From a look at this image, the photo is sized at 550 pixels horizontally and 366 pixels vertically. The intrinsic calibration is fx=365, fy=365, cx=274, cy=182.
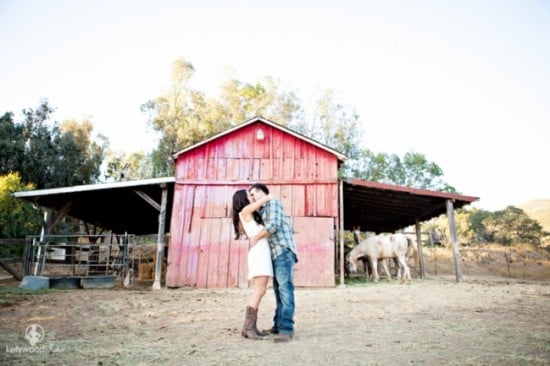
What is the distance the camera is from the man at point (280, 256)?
13.1 ft

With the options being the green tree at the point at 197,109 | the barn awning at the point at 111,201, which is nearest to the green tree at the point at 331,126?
the green tree at the point at 197,109

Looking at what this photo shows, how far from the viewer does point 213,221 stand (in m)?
11.3

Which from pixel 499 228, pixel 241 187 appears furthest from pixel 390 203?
pixel 499 228

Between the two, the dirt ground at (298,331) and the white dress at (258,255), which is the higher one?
the white dress at (258,255)

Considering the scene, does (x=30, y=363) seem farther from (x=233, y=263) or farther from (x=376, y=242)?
(x=376, y=242)

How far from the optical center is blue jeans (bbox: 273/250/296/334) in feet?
13.1

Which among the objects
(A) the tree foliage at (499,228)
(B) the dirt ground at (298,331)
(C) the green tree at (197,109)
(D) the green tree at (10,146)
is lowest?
(B) the dirt ground at (298,331)

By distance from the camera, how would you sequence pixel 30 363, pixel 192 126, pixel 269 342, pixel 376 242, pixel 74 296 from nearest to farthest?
1. pixel 30 363
2. pixel 269 342
3. pixel 74 296
4. pixel 376 242
5. pixel 192 126

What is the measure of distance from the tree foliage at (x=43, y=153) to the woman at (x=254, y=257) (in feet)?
84.4

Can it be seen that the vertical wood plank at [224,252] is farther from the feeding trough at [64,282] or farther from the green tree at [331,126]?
the green tree at [331,126]

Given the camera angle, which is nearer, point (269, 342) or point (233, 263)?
point (269, 342)

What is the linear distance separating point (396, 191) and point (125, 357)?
32.3ft

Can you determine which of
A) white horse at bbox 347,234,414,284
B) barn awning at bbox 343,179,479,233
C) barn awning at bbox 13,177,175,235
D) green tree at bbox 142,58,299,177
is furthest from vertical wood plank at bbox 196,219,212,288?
green tree at bbox 142,58,299,177

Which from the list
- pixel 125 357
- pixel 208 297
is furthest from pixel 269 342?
pixel 208 297
